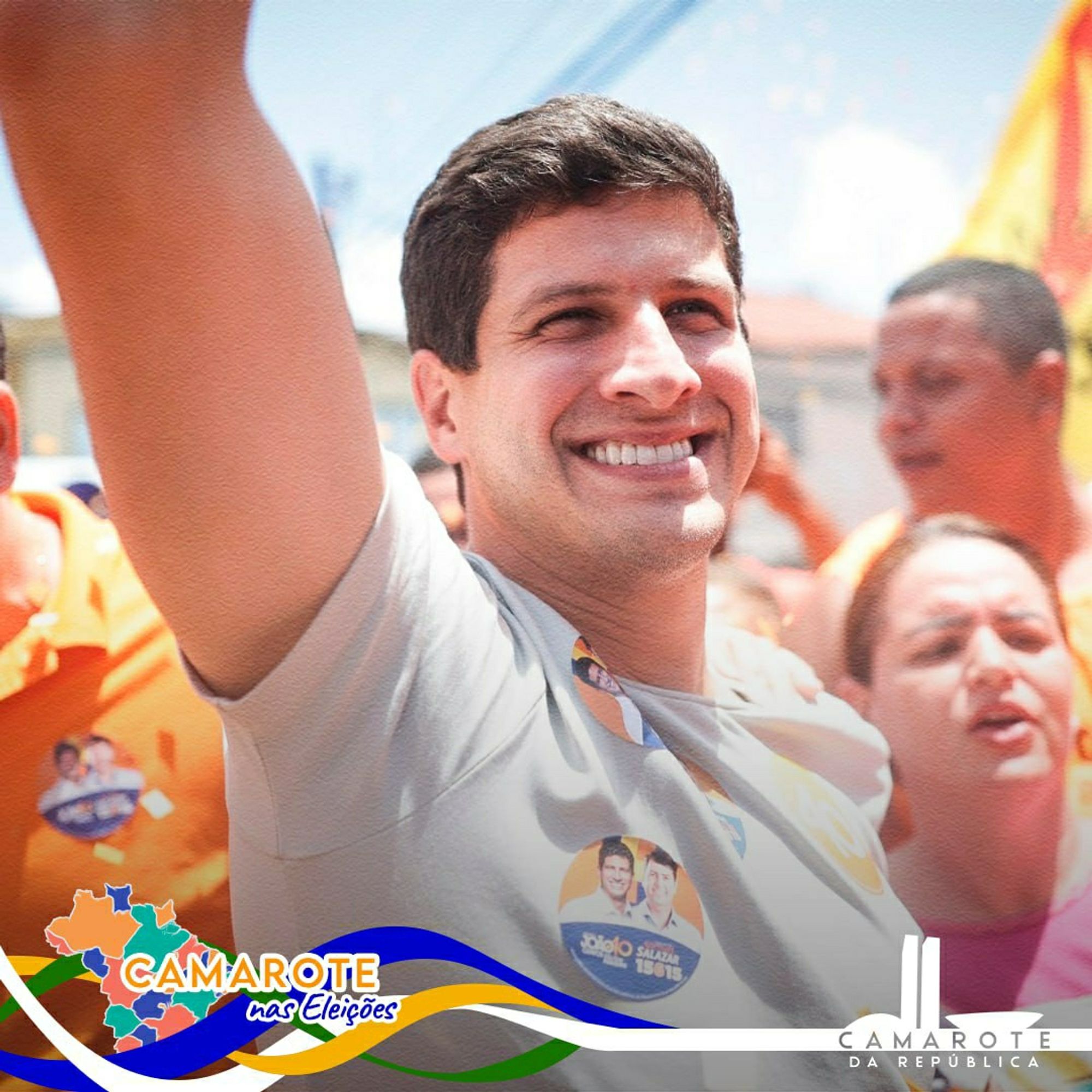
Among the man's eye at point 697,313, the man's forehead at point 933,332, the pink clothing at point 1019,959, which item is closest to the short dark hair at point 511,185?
the man's eye at point 697,313

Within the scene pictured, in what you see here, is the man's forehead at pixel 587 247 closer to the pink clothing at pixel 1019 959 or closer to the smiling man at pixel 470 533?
the smiling man at pixel 470 533

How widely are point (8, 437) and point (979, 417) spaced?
133 cm

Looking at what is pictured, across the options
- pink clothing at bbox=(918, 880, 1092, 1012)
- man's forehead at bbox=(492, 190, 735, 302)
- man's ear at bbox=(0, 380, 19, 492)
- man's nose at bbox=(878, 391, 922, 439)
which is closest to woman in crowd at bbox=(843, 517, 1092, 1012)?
pink clothing at bbox=(918, 880, 1092, 1012)

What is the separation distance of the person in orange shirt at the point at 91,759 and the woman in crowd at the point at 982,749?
2.99 feet

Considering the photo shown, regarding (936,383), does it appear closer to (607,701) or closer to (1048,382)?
(1048,382)

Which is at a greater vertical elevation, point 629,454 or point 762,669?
point 629,454

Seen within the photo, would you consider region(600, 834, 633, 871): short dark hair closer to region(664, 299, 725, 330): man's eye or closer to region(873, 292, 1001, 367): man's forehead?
region(664, 299, 725, 330): man's eye

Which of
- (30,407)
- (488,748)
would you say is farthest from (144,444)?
(30,407)

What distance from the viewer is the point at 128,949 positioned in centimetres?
169

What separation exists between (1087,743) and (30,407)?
1502 millimetres

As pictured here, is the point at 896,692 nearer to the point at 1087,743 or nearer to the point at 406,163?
the point at 1087,743

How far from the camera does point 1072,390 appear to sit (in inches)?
74.0

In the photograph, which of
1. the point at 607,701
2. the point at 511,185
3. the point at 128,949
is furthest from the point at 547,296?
the point at 128,949

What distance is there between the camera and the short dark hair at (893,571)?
6.15ft
